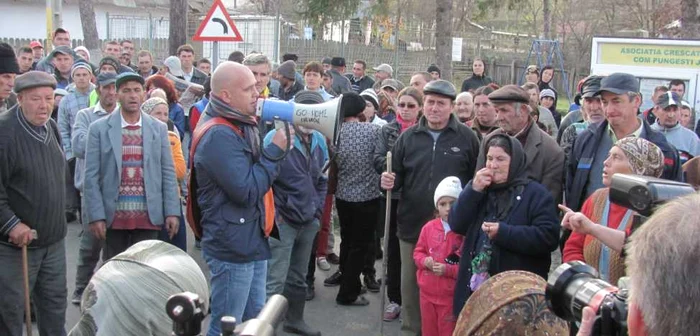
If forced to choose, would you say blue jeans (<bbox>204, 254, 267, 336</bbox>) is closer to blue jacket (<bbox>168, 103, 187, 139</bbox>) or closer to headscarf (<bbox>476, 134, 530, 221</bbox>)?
headscarf (<bbox>476, 134, 530, 221</bbox>)

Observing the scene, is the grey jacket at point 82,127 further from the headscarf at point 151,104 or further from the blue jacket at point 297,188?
the blue jacket at point 297,188

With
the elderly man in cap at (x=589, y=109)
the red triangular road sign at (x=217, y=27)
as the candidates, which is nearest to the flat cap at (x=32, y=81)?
the elderly man in cap at (x=589, y=109)

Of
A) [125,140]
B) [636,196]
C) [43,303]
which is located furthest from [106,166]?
[636,196]

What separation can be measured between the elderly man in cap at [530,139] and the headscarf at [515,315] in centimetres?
221

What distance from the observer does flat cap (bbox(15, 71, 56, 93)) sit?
471 centimetres

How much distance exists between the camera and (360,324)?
6270 mm

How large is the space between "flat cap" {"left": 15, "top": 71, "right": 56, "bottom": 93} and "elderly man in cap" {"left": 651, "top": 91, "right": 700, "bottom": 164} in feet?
18.7

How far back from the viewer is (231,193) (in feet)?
14.0

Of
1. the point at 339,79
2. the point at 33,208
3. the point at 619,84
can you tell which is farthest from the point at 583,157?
the point at 339,79

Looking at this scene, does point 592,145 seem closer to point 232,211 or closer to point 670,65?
point 232,211

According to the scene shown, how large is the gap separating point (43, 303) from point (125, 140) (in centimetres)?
132

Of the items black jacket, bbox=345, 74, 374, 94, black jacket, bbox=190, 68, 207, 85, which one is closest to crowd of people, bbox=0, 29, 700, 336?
black jacket, bbox=190, 68, 207, 85

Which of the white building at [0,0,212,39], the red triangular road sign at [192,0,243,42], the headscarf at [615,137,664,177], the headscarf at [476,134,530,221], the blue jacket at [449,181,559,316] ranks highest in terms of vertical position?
the white building at [0,0,212,39]

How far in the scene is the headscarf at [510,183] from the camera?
4664 millimetres
